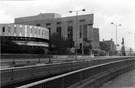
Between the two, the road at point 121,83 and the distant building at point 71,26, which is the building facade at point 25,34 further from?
the road at point 121,83

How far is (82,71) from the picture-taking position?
10.2 metres

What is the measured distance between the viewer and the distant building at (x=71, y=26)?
127 metres

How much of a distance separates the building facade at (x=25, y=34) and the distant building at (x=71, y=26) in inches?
643

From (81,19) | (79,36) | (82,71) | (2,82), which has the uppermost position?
(81,19)

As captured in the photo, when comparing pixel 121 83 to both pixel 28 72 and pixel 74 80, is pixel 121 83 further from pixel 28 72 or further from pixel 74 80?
pixel 28 72

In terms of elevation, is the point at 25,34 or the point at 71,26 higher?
the point at 71,26

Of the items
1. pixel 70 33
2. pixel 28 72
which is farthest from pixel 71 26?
pixel 28 72

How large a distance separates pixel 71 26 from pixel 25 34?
31633 millimetres

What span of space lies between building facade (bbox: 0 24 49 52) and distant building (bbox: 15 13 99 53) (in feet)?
53.6

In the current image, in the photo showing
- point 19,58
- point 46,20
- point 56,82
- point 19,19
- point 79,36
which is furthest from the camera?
point 19,19

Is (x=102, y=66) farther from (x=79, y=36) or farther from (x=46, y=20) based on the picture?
(x=46, y=20)

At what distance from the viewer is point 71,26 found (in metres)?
134

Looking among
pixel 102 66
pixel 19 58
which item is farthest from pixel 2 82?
pixel 19 58

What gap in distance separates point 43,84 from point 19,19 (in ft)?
528
